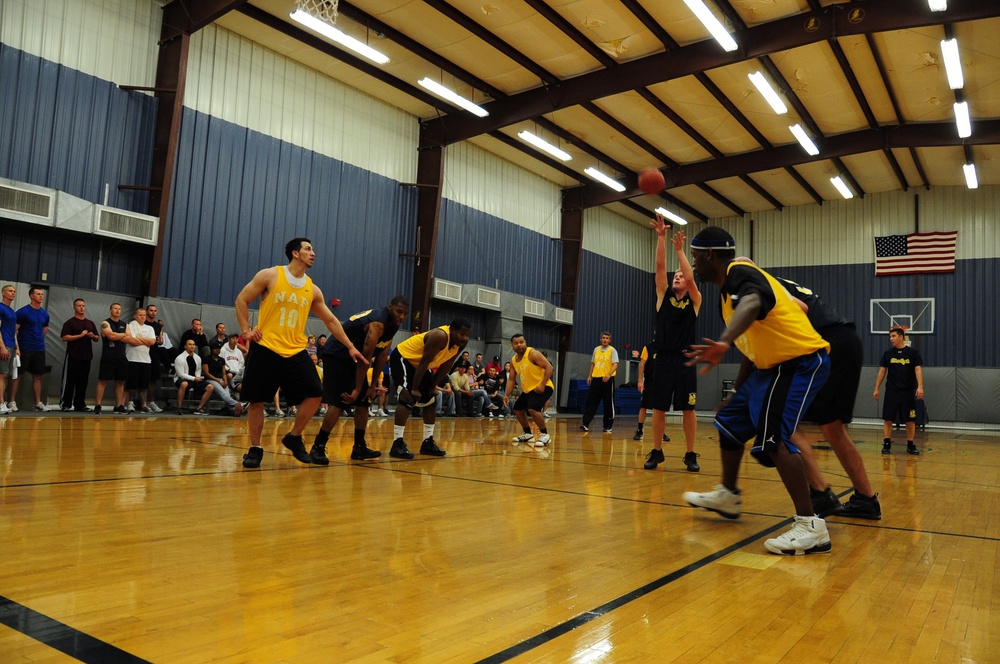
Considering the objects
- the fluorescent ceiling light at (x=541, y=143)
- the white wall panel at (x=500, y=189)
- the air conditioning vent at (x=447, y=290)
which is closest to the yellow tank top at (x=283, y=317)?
the air conditioning vent at (x=447, y=290)

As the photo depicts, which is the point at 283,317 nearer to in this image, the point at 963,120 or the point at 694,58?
the point at 694,58

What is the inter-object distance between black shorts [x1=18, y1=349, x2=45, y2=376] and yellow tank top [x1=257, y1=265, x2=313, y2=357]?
698cm

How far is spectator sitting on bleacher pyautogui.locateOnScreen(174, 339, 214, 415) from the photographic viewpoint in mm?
11711

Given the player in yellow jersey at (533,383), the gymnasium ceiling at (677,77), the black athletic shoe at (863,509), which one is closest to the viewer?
the black athletic shoe at (863,509)

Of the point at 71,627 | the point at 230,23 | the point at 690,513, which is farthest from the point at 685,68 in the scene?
the point at 71,627

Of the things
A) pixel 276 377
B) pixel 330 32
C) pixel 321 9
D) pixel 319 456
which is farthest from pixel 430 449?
pixel 321 9

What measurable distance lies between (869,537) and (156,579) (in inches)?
128

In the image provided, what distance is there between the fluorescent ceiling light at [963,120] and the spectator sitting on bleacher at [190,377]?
17.1 meters

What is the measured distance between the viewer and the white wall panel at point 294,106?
13.7 meters

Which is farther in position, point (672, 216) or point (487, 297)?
point (672, 216)

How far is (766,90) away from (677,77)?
2098 millimetres

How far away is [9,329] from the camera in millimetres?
9648

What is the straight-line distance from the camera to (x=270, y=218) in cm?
1467

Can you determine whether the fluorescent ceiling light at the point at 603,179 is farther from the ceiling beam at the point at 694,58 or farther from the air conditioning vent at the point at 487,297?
the air conditioning vent at the point at 487,297
